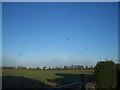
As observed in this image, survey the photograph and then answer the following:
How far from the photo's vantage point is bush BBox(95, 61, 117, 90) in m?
16.2

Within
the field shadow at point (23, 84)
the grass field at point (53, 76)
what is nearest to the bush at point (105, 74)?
the field shadow at point (23, 84)

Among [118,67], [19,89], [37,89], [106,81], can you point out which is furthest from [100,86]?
[19,89]

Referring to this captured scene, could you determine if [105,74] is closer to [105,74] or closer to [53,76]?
[105,74]

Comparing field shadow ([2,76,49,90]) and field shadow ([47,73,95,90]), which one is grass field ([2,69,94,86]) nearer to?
field shadow ([47,73,95,90])

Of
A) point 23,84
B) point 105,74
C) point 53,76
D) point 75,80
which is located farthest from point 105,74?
point 53,76

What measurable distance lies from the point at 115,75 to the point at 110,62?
3.01ft

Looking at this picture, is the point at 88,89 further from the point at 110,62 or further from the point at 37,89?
the point at 37,89

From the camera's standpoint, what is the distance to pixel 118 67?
728 inches

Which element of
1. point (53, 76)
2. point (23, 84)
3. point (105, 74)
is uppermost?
point (105, 74)

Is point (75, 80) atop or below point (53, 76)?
atop

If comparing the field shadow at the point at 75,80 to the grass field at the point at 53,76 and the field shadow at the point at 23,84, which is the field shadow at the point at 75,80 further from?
the field shadow at the point at 23,84

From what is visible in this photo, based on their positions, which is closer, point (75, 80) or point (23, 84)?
point (23, 84)

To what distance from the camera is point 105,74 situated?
16266 mm

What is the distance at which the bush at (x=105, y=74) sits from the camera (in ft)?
53.2
